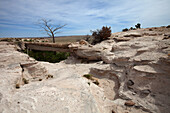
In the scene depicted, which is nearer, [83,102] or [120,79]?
[83,102]

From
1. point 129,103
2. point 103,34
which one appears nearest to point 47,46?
point 103,34

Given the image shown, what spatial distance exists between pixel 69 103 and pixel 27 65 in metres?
6.29

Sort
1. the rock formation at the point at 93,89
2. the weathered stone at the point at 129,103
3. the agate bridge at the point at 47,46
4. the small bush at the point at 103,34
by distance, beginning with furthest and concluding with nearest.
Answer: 1. the small bush at the point at 103,34
2. the agate bridge at the point at 47,46
3. the weathered stone at the point at 129,103
4. the rock formation at the point at 93,89

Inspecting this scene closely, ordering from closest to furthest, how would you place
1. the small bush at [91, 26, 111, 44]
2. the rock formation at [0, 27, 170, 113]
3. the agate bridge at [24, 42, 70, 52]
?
the rock formation at [0, 27, 170, 113], the agate bridge at [24, 42, 70, 52], the small bush at [91, 26, 111, 44]

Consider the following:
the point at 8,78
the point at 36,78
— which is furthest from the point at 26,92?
the point at 36,78

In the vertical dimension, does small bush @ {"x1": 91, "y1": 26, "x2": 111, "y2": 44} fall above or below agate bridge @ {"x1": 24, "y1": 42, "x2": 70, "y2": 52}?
above

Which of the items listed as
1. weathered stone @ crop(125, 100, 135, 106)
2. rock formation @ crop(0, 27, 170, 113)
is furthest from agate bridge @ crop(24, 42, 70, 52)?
weathered stone @ crop(125, 100, 135, 106)

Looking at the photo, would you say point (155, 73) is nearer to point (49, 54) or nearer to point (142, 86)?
point (142, 86)

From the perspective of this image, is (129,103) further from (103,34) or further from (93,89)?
(103,34)

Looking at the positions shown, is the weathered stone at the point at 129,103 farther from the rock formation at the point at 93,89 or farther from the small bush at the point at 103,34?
the small bush at the point at 103,34

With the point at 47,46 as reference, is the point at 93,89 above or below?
below

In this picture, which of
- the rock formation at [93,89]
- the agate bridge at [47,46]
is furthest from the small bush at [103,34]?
the rock formation at [93,89]

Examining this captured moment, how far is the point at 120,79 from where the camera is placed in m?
8.35

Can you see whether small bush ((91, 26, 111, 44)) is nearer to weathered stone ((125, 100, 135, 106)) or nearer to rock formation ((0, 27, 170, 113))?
rock formation ((0, 27, 170, 113))
